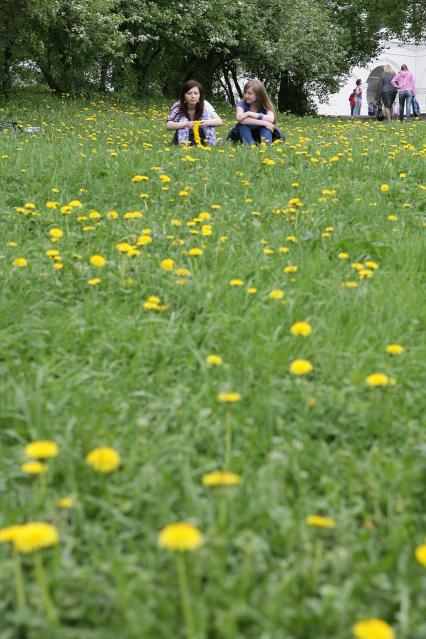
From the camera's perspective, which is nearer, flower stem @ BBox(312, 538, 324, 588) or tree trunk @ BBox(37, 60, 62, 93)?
flower stem @ BBox(312, 538, 324, 588)

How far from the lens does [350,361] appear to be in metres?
2.47

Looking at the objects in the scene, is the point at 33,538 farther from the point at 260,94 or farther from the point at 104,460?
the point at 260,94

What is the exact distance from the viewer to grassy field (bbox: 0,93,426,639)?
1.38 meters

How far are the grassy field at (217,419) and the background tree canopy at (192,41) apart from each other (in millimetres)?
10743

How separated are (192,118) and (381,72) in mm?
40425

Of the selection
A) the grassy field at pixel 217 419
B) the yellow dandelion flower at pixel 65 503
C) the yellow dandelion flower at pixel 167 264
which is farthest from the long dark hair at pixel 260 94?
the yellow dandelion flower at pixel 65 503

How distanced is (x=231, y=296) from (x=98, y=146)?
4.44m

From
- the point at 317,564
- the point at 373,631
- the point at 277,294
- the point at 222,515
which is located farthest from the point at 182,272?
the point at 373,631

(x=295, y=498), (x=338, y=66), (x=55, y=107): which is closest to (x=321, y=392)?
(x=295, y=498)

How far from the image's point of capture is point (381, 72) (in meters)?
44.0

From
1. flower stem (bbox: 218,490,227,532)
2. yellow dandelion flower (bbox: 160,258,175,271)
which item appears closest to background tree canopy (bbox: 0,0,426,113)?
yellow dandelion flower (bbox: 160,258,175,271)

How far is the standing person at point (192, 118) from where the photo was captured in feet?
25.3

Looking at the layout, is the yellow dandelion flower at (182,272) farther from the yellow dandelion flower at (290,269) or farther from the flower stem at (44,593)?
the flower stem at (44,593)

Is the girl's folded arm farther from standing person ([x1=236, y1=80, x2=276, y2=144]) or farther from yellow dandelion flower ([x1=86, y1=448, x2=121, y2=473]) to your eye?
yellow dandelion flower ([x1=86, y1=448, x2=121, y2=473])
